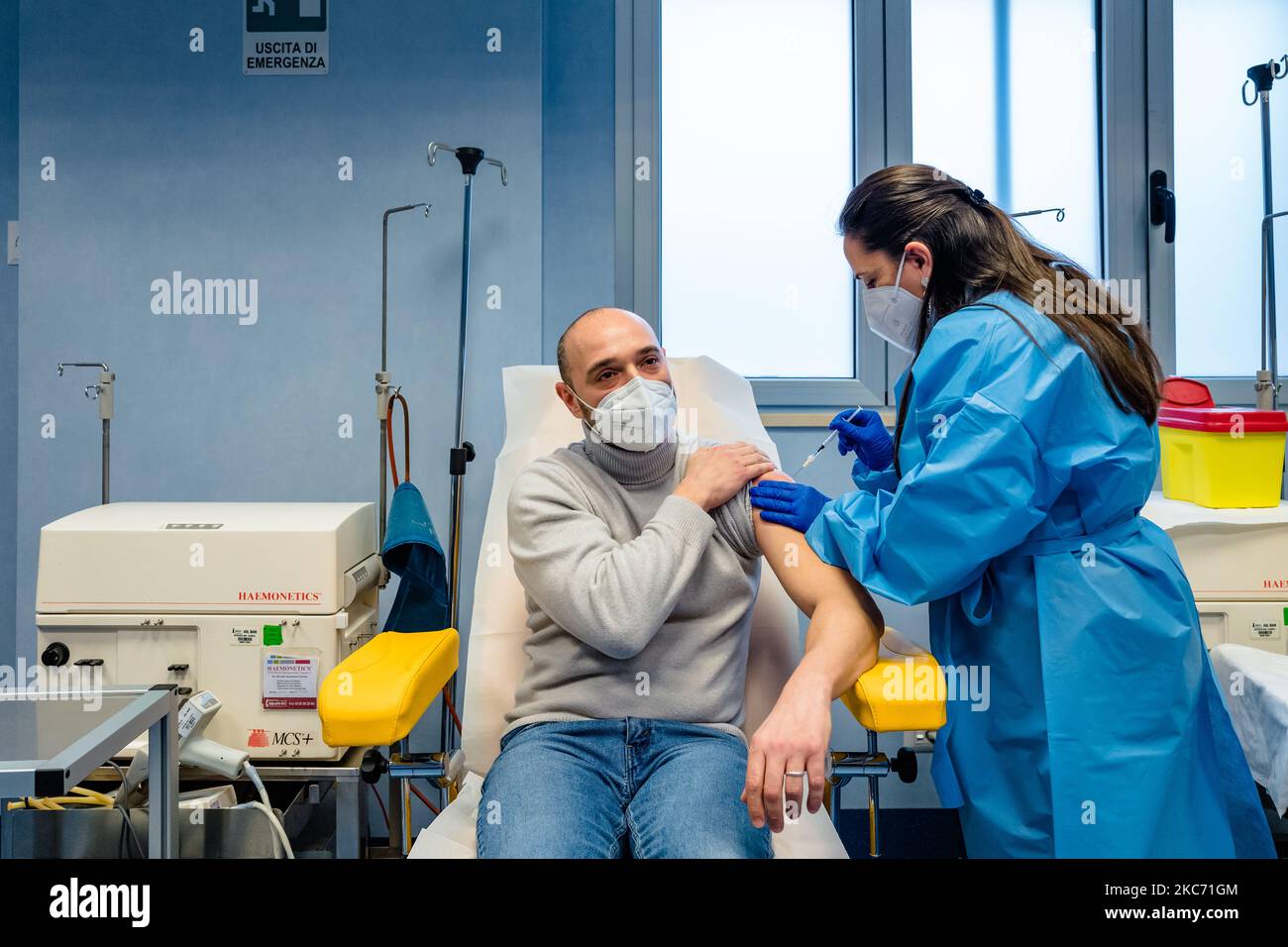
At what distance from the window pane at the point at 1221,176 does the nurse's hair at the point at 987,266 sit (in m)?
1.27


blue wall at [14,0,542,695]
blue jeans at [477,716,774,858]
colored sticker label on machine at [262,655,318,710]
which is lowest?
blue jeans at [477,716,774,858]

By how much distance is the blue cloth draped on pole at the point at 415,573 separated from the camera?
159 centimetres

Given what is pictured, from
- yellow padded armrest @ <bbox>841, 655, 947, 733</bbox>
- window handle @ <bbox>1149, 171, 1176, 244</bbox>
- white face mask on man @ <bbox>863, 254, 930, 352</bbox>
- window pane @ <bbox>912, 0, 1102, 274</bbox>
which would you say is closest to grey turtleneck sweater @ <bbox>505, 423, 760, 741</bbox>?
yellow padded armrest @ <bbox>841, 655, 947, 733</bbox>

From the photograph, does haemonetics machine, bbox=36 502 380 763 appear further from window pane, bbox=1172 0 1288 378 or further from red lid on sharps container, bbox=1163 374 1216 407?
window pane, bbox=1172 0 1288 378

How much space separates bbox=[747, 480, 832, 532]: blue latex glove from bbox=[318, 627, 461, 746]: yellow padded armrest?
0.52m

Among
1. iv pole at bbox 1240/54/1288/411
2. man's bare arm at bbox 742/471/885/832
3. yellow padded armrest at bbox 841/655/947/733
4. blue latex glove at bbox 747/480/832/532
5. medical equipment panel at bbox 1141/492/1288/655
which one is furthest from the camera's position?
iv pole at bbox 1240/54/1288/411

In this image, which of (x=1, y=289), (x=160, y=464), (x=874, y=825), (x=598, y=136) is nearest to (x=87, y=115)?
(x=1, y=289)

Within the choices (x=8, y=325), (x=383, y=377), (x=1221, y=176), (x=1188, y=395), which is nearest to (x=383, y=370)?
(x=383, y=377)

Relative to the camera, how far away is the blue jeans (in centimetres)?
111

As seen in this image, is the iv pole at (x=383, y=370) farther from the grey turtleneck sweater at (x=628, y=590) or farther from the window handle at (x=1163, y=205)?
the window handle at (x=1163, y=205)

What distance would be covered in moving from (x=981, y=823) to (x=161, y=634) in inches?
50.7

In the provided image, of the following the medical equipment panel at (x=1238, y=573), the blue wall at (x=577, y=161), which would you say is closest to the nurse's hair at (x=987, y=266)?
the medical equipment panel at (x=1238, y=573)

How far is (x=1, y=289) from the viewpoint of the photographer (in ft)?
7.75

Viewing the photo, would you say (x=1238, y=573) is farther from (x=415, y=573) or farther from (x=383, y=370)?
(x=383, y=370)
